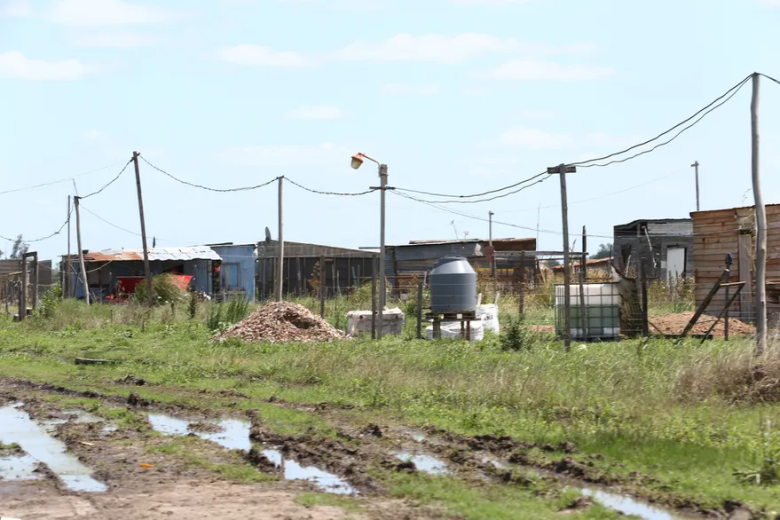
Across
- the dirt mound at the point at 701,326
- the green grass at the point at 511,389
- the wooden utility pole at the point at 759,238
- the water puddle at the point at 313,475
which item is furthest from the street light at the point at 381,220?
the water puddle at the point at 313,475

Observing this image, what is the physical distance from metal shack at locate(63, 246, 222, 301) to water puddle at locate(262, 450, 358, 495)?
35.8m

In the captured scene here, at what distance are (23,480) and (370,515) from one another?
3262 millimetres

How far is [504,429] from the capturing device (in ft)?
33.1

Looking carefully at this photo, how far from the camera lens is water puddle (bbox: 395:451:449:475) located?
8172 mm

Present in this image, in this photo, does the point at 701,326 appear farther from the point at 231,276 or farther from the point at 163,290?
the point at 231,276

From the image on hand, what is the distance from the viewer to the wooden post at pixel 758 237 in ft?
43.5

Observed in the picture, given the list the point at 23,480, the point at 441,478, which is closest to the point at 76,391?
the point at 23,480

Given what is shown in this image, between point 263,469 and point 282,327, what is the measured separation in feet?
42.9

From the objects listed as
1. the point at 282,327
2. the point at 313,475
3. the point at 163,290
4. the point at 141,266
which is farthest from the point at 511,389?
the point at 141,266

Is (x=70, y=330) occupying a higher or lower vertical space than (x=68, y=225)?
lower

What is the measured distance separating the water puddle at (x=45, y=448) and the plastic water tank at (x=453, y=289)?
10133mm

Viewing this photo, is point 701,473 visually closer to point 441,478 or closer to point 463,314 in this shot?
point 441,478

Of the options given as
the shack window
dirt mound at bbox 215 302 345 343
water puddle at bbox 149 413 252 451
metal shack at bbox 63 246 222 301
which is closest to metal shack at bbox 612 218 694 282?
the shack window

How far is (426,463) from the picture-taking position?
28.1 feet
